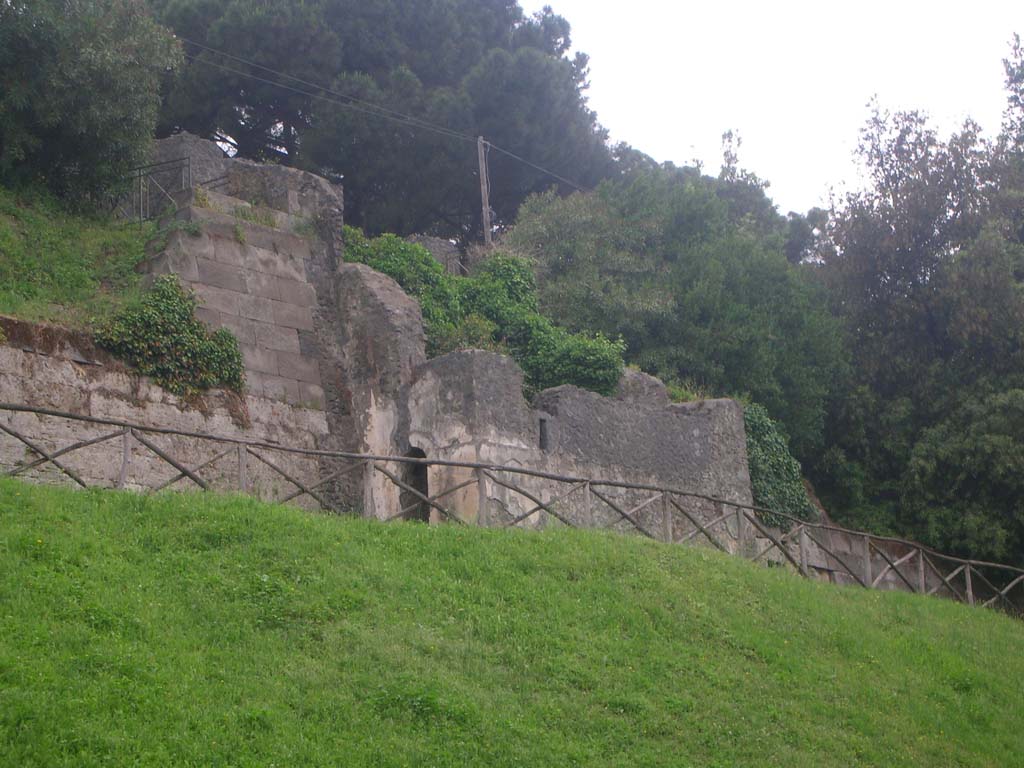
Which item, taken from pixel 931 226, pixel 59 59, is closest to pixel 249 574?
pixel 59 59

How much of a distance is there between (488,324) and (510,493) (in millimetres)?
4238

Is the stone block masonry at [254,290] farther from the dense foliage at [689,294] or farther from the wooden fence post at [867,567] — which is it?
the wooden fence post at [867,567]

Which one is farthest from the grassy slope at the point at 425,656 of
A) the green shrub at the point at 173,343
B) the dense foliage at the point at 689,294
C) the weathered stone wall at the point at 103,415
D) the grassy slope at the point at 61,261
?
the dense foliage at the point at 689,294

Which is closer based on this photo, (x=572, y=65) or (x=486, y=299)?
(x=486, y=299)

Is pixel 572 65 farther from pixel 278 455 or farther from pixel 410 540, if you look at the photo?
pixel 410 540

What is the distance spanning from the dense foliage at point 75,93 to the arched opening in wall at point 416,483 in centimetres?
559

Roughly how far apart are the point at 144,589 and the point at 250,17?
763 inches

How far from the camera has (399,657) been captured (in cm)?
945

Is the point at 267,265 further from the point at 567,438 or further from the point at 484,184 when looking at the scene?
the point at 484,184

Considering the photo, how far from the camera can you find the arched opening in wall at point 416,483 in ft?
51.2

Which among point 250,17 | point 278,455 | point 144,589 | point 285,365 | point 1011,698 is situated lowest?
point 1011,698

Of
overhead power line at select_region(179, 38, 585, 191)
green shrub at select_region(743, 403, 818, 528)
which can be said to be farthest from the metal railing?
green shrub at select_region(743, 403, 818, 528)

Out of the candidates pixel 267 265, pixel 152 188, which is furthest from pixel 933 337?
pixel 152 188

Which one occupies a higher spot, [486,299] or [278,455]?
[486,299]
